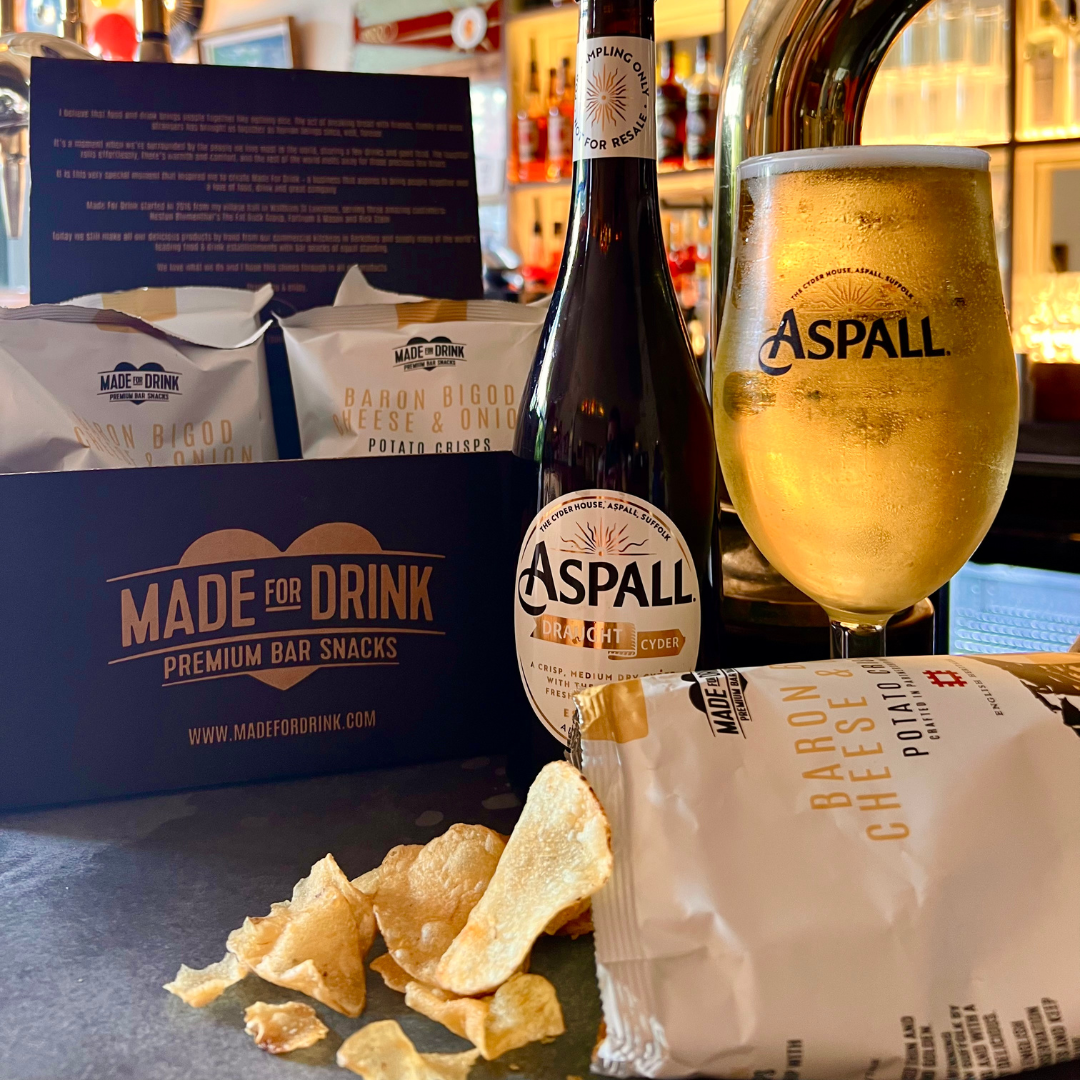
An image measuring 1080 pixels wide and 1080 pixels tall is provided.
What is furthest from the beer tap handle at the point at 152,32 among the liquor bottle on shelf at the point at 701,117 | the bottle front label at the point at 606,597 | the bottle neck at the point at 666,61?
the bottle neck at the point at 666,61

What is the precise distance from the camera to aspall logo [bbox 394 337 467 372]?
0.78 meters

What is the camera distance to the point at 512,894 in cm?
47

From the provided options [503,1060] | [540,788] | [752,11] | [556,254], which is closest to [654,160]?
[752,11]

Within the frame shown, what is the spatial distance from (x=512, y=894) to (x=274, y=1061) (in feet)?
0.36

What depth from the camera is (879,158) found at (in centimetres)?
49

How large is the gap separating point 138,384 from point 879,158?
0.48 metres

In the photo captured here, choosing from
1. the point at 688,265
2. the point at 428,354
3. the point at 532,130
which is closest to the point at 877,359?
the point at 428,354

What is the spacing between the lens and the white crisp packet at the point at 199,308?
0.80 m

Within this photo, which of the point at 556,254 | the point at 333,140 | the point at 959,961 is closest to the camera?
the point at 959,961

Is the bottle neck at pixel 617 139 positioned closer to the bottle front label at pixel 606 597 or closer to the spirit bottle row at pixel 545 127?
the bottle front label at pixel 606 597

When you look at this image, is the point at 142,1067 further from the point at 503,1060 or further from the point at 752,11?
the point at 752,11

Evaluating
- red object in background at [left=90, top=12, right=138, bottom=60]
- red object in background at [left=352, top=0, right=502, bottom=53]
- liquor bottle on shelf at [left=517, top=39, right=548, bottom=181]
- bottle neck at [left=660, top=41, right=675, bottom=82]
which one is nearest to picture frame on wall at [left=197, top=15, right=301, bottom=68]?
red object in background at [left=352, top=0, right=502, bottom=53]

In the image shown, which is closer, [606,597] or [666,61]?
[606,597]

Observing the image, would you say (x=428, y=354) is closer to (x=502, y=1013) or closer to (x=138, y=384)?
(x=138, y=384)
